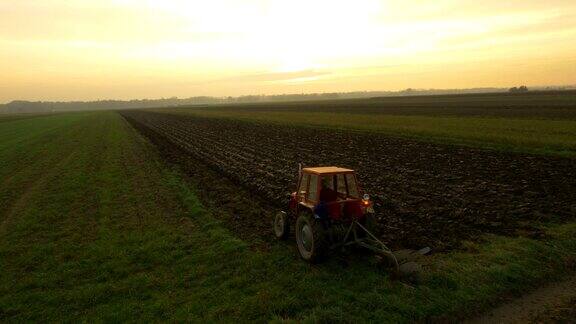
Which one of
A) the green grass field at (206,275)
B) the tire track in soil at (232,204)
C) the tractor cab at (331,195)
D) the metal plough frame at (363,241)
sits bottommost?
the green grass field at (206,275)

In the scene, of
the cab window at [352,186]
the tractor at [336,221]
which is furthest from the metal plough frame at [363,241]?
the cab window at [352,186]

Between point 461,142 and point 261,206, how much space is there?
17.2 m

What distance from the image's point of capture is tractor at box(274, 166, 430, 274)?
8.32m

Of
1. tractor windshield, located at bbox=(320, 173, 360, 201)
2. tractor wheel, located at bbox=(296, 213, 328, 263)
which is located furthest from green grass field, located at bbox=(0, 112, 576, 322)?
tractor windshield, located at bbox=(320, 173, 360, 201)

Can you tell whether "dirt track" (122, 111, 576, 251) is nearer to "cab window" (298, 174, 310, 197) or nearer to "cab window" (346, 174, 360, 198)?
"cab window" (346, 174, 360, 198)

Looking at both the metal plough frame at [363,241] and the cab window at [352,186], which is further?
the cab window at [352,186]

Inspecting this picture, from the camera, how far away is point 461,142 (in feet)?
83.1

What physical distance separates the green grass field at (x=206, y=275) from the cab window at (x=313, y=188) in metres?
1.44

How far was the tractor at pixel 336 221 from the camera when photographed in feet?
27.3

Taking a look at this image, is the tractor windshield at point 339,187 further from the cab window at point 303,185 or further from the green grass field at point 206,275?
the green grass field at point 206,275

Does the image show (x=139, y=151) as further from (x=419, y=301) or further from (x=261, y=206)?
(x=419, y=301)

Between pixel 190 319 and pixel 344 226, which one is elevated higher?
pixel 344 226

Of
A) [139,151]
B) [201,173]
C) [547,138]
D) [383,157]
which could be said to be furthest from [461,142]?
[139,151]

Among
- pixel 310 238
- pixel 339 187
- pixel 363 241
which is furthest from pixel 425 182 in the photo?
pixel 310 238
